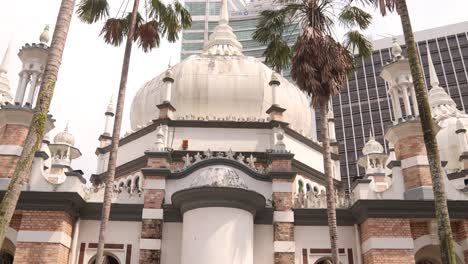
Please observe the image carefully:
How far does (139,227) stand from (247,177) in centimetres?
489

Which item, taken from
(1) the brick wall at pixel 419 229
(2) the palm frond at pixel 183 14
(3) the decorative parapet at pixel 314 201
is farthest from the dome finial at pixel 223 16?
(1) the brick wall at pixel 419 229

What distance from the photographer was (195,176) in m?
19.7

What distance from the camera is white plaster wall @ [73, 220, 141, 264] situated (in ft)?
61.8

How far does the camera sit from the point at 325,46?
16875mm

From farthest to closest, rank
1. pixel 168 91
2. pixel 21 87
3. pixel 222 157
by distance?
pixel 168 91, pixel 21 87, pixel 222 157

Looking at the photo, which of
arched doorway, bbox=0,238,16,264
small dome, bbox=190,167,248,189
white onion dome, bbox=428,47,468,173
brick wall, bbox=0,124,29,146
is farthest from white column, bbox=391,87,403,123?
arched doorway, bbox=0,238,16,264

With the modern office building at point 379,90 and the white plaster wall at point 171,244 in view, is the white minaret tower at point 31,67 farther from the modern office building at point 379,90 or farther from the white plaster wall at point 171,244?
the modern office building at point 379,90

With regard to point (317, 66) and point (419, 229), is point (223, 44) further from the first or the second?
point (419, 229)

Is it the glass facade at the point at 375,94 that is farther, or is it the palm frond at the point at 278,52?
the glass facade at the point at 375,94

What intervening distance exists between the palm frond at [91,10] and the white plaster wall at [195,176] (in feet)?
23.4

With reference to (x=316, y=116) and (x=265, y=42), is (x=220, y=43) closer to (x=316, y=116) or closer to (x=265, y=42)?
(x=265, y=42)

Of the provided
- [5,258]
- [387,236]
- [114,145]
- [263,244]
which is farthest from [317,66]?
[5,258]

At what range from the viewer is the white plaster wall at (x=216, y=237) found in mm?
17406

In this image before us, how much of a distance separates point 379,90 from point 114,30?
89.2 metres
